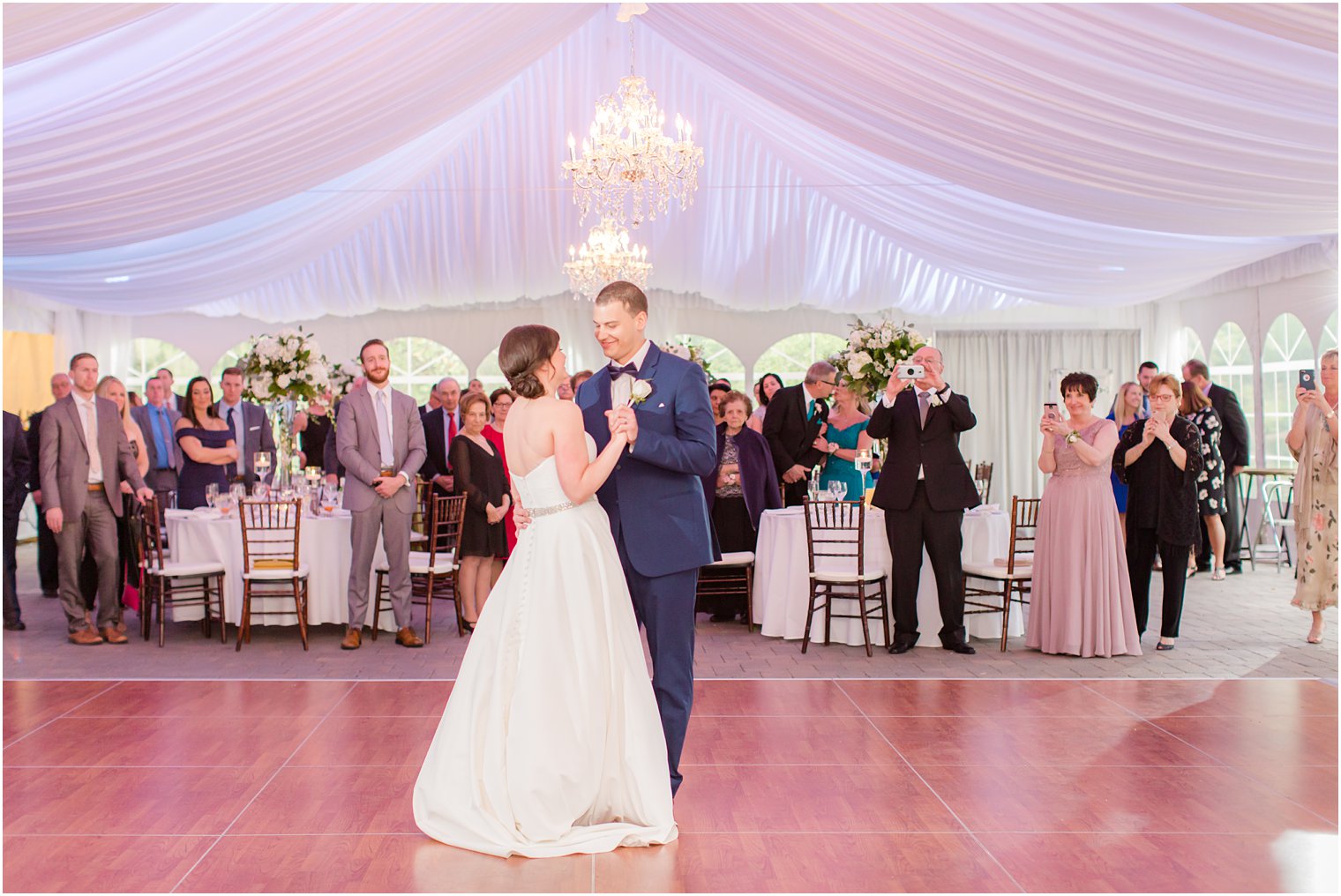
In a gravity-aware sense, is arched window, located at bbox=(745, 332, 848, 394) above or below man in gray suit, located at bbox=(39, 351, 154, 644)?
above

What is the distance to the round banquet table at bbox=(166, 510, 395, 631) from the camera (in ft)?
23.7

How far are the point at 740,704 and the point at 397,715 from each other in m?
1.56

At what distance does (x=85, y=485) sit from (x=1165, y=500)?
6.40 metres

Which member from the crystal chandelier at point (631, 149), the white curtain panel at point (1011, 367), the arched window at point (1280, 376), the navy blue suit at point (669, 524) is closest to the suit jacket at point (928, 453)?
the navy blue suit at point (669, 524)

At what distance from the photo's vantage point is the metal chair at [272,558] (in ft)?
22.5

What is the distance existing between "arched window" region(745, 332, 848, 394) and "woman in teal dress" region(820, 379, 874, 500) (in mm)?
8191

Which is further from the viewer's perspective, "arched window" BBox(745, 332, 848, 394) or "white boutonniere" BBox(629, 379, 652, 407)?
"arched window" BBox(745, 332, 848, 394)

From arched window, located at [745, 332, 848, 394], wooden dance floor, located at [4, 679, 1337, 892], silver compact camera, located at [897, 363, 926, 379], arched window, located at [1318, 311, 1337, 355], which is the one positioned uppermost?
arched window, located at [745, 332, 848, 394]

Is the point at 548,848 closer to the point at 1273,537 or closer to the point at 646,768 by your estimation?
the point at 646,768

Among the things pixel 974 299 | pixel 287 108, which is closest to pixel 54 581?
pixel 287 108

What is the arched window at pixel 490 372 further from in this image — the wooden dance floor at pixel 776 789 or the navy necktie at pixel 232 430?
the wooden dance floor at pixel 776 789

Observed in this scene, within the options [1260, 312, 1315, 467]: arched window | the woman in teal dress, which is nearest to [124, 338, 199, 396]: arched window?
the woman in teal dress

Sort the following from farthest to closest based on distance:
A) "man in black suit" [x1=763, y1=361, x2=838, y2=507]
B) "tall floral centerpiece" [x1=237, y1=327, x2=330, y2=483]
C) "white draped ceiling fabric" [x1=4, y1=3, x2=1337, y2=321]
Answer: "man in black suit" [x1=763, y1=361, x2=838, y2=507]
"tall floral centerpiece" [x1=237, y1=327, x2=330, y2=483]
"white draped ceiling fabric" [x1=4, y1=3, x2=1337, y2=321]

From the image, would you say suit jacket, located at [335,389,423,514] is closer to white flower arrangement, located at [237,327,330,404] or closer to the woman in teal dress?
white flower arrangement, located at [237,327,330,404]
